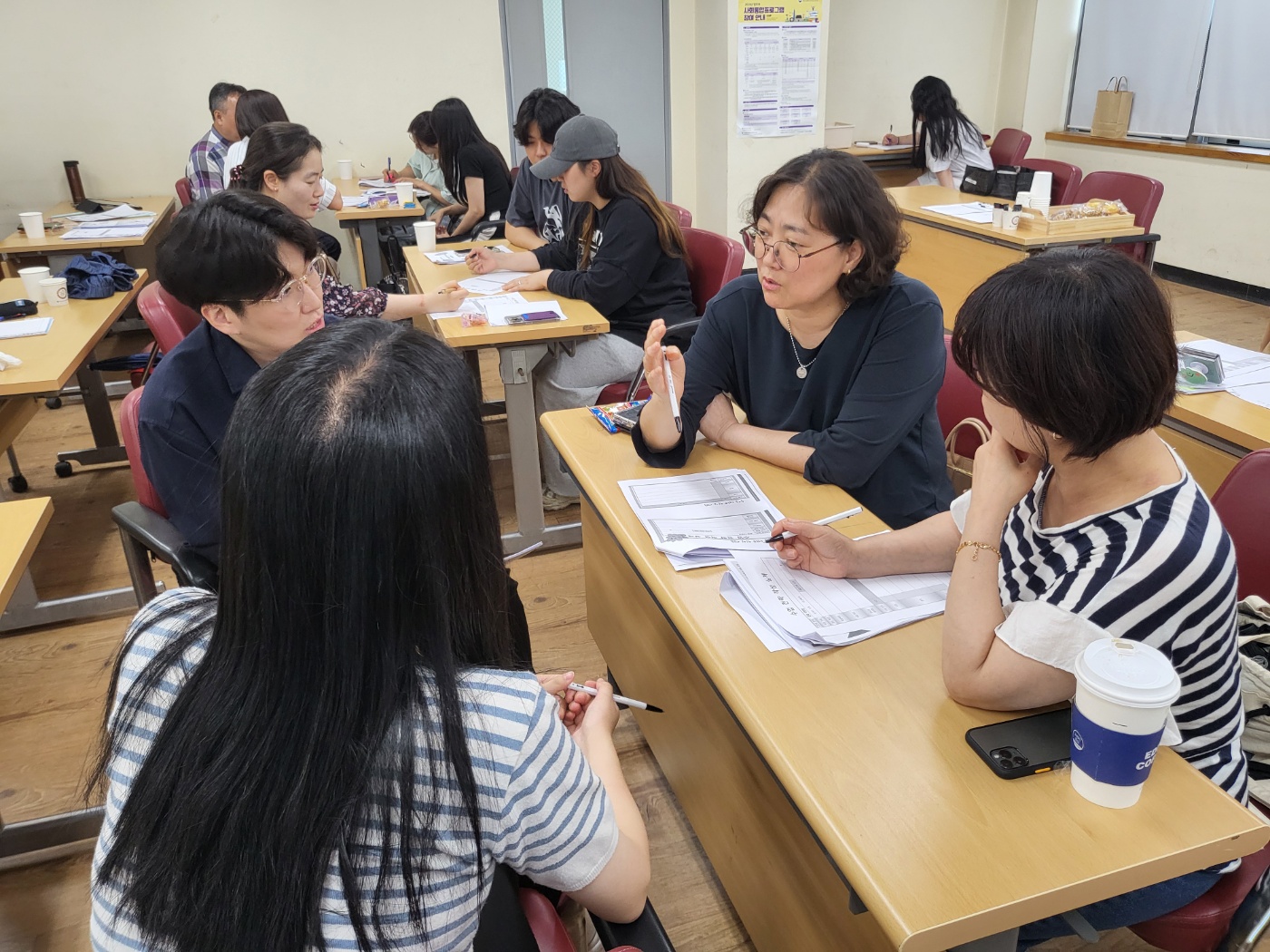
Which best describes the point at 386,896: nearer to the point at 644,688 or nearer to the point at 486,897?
the point at 486,897

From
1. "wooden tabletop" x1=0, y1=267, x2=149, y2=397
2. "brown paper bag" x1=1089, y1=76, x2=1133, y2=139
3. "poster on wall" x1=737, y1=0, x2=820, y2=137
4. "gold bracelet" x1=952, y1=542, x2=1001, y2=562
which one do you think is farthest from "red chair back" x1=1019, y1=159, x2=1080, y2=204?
"wooden tabletop" x1=0, y1=267, x2=149, y2=397

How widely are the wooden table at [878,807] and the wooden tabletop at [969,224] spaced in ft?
7.07

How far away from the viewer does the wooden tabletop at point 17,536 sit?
131cm

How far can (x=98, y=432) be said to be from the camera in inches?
136

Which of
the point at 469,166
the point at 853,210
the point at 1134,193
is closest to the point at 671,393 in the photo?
the point at 853,210

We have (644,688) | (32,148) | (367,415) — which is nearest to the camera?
(367,415)

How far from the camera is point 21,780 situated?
1.97 m

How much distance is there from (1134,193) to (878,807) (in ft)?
12.5

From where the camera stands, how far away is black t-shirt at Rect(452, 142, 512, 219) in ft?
14.6

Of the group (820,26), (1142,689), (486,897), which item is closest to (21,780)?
(486,897)

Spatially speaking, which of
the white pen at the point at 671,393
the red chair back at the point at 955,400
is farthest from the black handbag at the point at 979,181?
the white pen at the point at 671,393

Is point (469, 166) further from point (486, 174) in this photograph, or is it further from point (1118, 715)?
point (1118, 715)

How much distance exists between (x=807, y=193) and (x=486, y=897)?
1.28 m

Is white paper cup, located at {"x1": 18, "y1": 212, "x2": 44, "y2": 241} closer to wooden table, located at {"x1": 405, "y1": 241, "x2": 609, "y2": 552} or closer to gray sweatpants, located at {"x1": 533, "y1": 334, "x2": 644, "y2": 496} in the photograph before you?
wooden table, located at {"x1": 405, "y1": 241, "x2": 609, "y2": 552}
